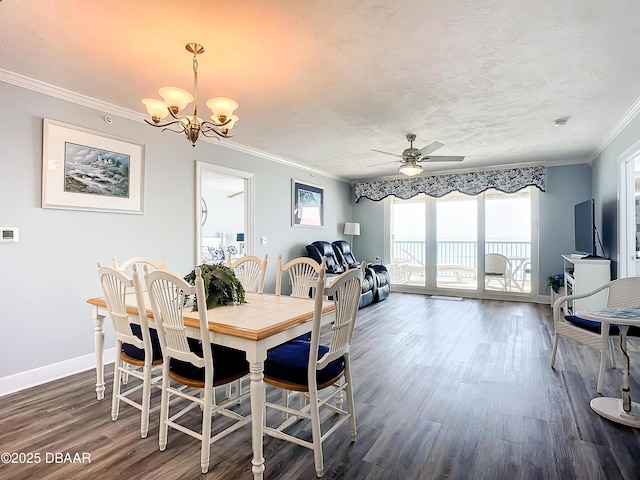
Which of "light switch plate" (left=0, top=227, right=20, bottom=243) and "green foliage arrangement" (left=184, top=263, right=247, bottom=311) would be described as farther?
"light switch plate" (left=0, top=227, right=20, bottom=243)

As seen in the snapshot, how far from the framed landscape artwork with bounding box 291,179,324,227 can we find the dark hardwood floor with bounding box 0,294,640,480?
9.92 feet

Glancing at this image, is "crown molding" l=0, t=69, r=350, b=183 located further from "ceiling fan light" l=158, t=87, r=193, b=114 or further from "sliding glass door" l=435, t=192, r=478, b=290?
"sliding glass door" l=435, t=192, r=478, b=290

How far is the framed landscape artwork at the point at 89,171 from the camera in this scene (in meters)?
2.93

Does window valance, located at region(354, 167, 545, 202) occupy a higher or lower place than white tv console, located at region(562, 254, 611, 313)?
higher

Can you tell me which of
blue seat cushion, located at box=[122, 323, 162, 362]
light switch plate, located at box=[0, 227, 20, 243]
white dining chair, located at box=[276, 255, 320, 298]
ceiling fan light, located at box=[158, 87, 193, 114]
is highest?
ceiling fan light, located at box=[158, 87, 193, 114]

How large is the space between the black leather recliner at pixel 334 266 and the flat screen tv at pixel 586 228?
3.04 meters

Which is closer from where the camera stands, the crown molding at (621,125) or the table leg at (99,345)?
the table leg at (99,345)

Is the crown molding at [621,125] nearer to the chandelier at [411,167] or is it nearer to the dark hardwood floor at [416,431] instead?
the chandelier at [411,167]

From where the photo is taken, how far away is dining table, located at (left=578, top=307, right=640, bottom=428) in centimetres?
217

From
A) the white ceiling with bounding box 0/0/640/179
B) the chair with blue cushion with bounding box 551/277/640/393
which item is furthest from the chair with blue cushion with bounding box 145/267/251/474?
the chair with blue cushion with bounding box 551/277/640/393

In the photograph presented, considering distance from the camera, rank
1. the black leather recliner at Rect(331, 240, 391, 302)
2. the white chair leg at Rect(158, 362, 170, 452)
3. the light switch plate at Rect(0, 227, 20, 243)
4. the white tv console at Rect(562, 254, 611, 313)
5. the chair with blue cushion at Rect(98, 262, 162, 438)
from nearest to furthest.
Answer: the white chair leg at Rect(158, 362, 170, 452)
the chair with blue cushion at Rect(98, 262, 162, 438)
the light switch plate at Rect(0, 227, 20, 243)
the white tv console at Rect(562, 254, 611, 313)
the black leather recliner at Rect(331, 240, 391, 302)

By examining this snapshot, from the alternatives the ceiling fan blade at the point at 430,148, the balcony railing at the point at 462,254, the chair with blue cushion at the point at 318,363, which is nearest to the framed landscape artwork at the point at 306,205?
the balcony railing at the point at 462,254

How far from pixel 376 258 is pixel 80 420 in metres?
6.06

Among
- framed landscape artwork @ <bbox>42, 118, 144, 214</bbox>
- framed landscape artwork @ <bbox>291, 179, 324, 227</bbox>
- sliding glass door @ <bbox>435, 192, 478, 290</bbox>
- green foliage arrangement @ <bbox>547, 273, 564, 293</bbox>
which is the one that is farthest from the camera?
sliding glass door @ <bbox>435, 192, 478, 290</bbox>
